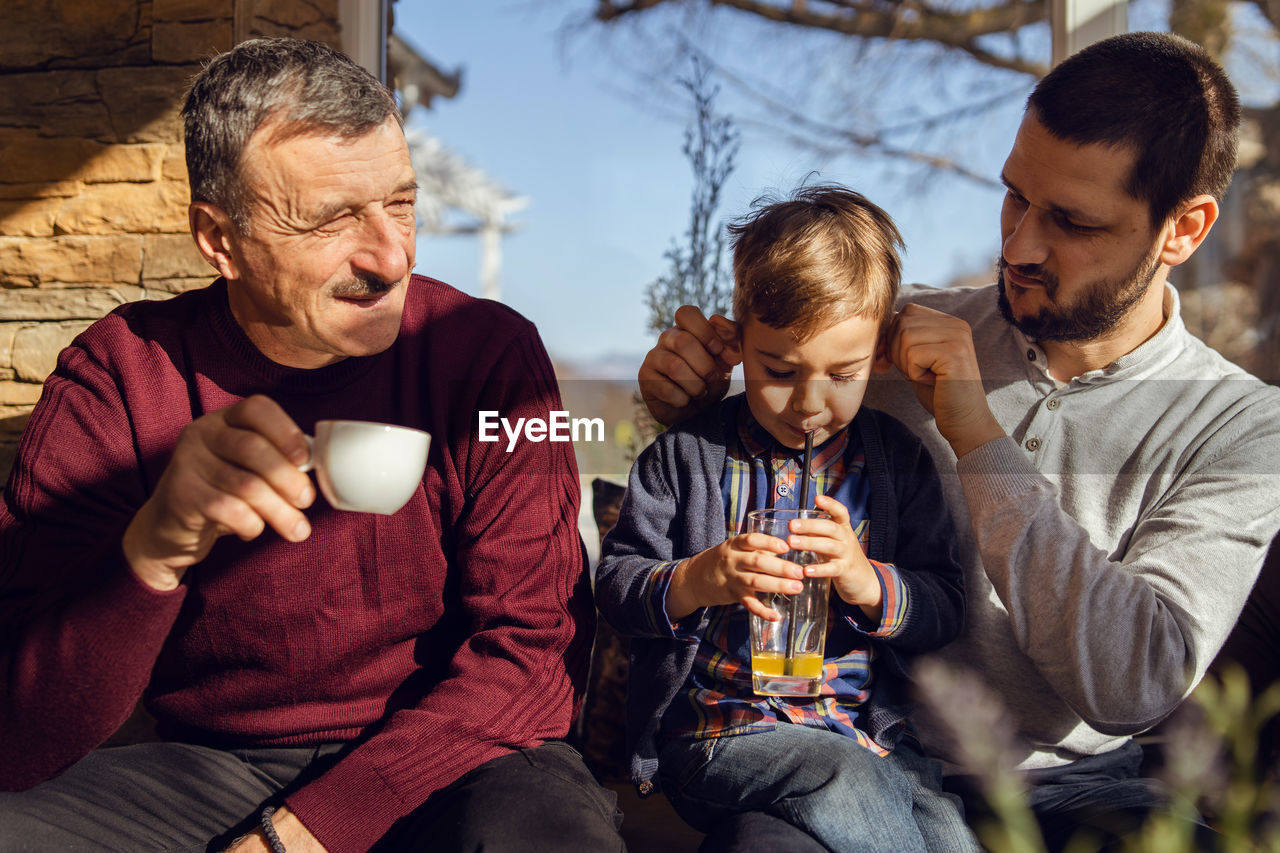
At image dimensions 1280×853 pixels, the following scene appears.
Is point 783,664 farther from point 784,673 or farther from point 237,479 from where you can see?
point 237,479

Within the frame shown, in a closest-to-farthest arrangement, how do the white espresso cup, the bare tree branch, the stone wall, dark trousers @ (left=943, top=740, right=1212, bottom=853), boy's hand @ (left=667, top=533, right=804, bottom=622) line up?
the white espresso cup < boy's hand @ (left=667, top=533, right=804, bottom=622) < dark trousers @ (left=943, top=740, right=1212, bottom=853) < the stone wall < the bare tree branch

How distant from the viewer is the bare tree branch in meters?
3.36

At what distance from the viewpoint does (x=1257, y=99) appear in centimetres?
375

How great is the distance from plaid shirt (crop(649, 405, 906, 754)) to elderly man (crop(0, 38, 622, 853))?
0.63 feet

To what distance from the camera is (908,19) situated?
3.75 meters

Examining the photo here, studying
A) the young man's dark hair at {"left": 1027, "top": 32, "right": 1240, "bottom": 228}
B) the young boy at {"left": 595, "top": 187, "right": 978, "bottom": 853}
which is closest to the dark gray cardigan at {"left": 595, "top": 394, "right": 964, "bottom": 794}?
the young boy at {"left": 595, "top": 187, "right": 978, "bottom": 853}

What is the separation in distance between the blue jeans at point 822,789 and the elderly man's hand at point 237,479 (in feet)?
2.55

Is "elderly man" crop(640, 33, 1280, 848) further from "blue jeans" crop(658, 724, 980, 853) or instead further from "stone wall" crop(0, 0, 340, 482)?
"stone wall" crop(0, 0, 340, 482)

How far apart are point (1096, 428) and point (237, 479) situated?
Answer: 4.69 feet

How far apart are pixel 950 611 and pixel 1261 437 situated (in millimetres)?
611

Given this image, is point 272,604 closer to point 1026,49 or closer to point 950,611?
point 950,611

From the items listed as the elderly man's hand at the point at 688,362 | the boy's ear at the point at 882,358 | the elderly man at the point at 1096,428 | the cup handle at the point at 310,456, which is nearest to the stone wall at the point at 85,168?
the elderly man's hand at the point at 688,362

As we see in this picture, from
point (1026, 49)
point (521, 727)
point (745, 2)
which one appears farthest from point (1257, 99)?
point (521, 727)

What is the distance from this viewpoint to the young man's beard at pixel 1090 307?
1.70m
